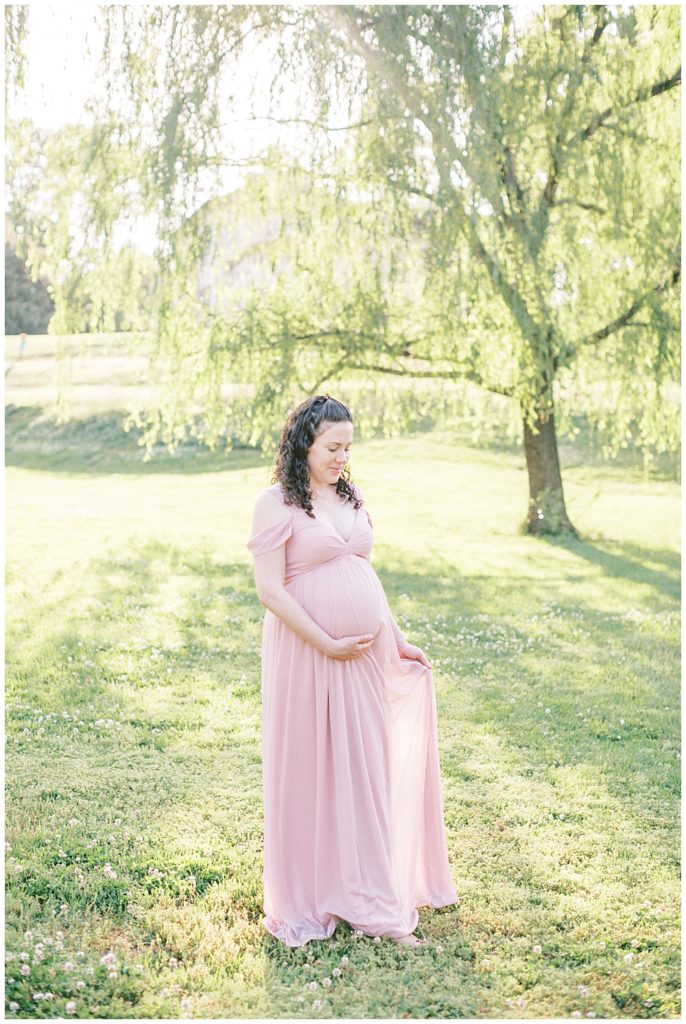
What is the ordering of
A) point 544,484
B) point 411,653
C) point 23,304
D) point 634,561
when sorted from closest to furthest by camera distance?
point 411,653, point 634,561, point 544,484, point 23,304

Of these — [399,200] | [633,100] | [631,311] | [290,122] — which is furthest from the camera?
[631,311]

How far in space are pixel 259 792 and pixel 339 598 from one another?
2230mm

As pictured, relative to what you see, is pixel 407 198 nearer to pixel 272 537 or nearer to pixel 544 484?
pixel 544 484

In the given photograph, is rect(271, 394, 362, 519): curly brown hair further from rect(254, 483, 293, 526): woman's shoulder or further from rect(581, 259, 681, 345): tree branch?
rect(581, 259, 681, 345): tree branch

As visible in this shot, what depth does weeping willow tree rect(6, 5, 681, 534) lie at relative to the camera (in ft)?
37.7

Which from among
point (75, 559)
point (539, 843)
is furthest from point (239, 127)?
point (539, 843)

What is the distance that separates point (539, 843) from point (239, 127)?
987 centimetres

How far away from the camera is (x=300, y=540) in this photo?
4.39 metres

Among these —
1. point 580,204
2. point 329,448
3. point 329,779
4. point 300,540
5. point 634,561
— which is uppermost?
point 580,204

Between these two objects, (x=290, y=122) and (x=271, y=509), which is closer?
(x=271, y=509)

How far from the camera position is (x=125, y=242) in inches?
520

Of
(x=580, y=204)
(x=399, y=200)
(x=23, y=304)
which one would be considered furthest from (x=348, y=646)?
(x=23, y=304)

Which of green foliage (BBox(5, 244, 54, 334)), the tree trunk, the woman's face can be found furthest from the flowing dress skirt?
green foliage (BBox(5, 244, 54, 334))

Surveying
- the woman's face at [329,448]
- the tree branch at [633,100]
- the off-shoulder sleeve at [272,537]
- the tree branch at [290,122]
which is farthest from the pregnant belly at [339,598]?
the tree branch at [633,100]
